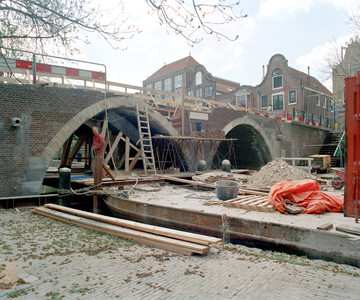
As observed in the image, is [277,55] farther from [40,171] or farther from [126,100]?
[40,171]

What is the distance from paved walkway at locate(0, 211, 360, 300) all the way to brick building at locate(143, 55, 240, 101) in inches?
1240

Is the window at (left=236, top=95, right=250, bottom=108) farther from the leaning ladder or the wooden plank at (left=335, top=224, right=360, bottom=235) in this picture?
the wooden plank at (left=335, top=224, right=360, bottom=235)

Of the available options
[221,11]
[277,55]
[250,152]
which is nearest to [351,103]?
[221,11]

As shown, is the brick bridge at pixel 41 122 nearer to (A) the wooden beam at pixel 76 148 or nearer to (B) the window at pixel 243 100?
(A) the wooden beam at pixel 76 148

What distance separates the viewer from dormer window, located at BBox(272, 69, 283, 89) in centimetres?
3247

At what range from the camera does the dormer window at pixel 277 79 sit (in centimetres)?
3247

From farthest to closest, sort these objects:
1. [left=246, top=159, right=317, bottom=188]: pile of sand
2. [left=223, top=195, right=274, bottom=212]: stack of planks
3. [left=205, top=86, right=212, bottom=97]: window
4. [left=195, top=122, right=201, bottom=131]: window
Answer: [left=205, top=86, right=212, bottom=97]: window → [left=195, top=122, right=201, bottom=131]: window → [left=246, top=159, right=317, bottom=188]: pile of sand → [left=223, top=195, right=274, bottom=212]: stack of planks

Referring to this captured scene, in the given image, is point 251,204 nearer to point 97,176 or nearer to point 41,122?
point 97,176

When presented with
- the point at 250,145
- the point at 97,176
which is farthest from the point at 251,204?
the point at 250,145

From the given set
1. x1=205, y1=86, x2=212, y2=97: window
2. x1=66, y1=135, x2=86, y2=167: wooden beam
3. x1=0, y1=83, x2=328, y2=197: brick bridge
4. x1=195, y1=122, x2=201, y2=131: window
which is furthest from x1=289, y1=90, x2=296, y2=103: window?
x1=66, y1=135, x2=86, y2=167: wooden beam

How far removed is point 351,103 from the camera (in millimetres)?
4043

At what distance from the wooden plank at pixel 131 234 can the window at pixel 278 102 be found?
29.8m

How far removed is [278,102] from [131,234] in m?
30.8

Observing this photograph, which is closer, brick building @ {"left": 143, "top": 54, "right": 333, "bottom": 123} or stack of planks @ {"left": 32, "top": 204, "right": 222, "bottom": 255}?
stack of planks @ {"left": 32, "top": 204, "right": 222, "bottom": 255}
